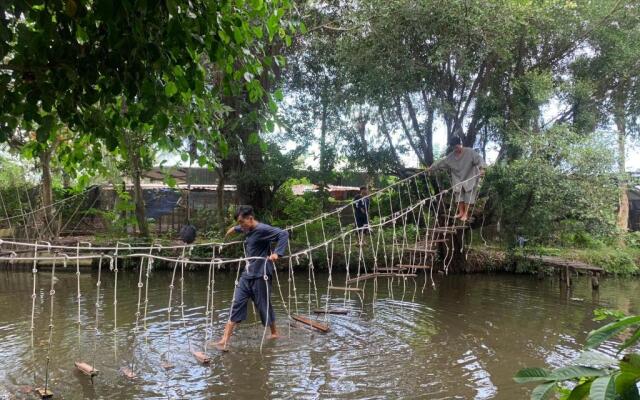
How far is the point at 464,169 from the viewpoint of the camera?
718cm

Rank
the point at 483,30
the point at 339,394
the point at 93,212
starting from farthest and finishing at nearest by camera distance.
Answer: the point at 93,212 → the point at 483,30 → the point at 339,394

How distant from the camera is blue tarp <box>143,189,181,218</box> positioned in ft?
46.0

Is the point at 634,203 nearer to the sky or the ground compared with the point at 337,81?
nearer to the ground

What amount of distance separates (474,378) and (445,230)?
99.7 inches

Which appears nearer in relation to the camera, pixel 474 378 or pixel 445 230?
pixel 474 378

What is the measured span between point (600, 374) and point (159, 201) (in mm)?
14048

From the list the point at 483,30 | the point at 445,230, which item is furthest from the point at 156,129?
the point at 483,30

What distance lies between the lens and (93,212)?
1320cm

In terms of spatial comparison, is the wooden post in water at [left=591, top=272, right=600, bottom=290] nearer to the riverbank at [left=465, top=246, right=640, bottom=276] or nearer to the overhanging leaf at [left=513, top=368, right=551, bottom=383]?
the riverbank at [left=465, top=246, right=640, bottom=276]

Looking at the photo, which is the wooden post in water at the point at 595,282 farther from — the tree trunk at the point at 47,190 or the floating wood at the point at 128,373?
the tree trunk at the point at 47,190

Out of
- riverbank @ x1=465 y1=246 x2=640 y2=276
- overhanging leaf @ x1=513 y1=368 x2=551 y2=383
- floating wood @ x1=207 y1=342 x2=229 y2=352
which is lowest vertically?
floating wood @ x1=207 y1=342 x2=229 y2=352

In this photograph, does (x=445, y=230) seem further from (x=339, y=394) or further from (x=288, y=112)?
(x=288, y=112)

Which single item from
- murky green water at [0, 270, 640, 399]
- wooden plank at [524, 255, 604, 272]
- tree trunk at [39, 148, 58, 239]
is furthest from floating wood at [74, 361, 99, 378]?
wooden plank at [524, 255, 604, 272]

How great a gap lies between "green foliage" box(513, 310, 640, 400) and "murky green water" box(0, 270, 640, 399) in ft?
10.7
